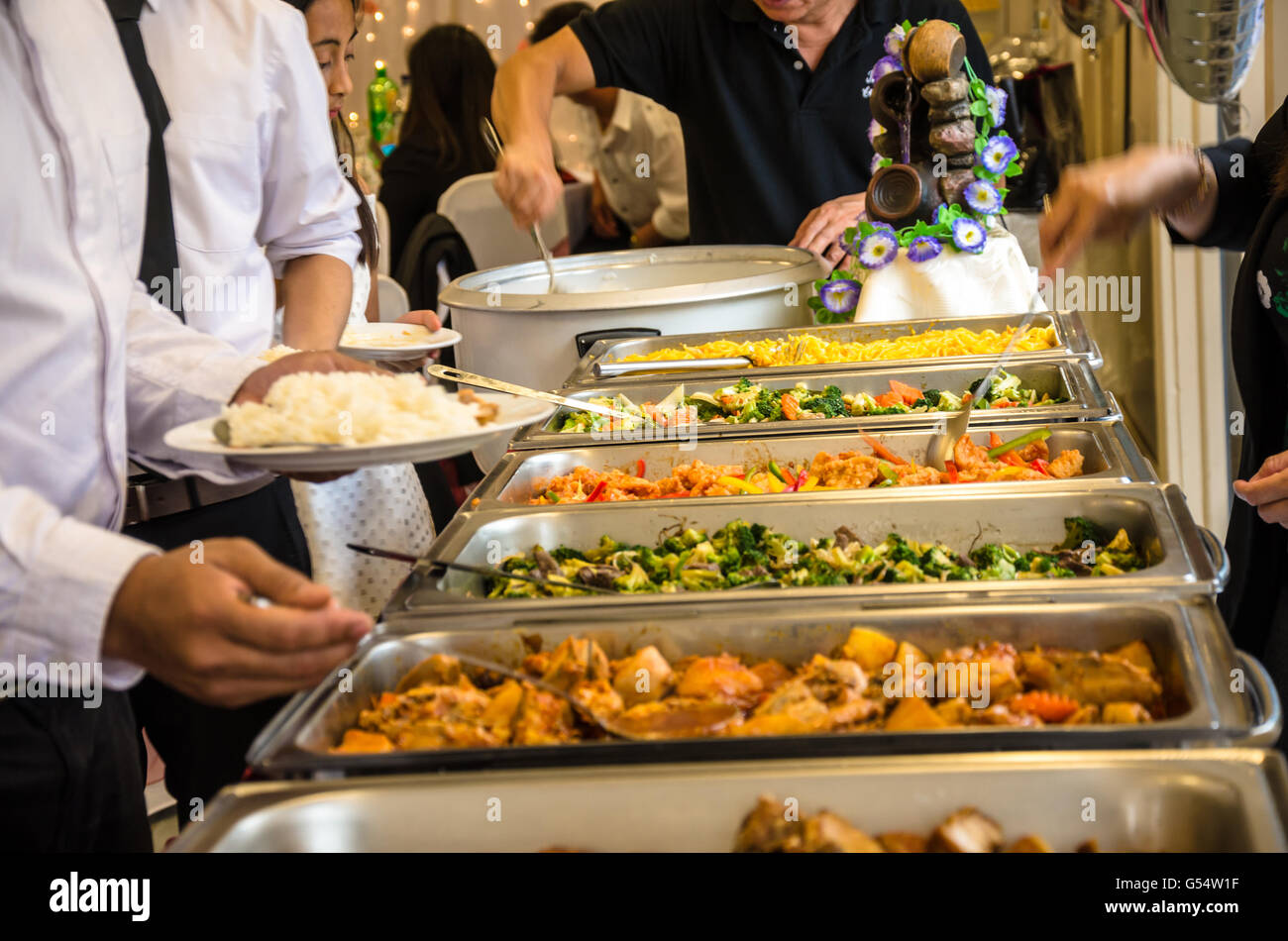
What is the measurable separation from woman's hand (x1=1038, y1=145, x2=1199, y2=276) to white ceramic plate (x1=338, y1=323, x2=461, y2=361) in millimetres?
1009

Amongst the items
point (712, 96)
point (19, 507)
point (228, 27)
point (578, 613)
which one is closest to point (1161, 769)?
point (578, 613)

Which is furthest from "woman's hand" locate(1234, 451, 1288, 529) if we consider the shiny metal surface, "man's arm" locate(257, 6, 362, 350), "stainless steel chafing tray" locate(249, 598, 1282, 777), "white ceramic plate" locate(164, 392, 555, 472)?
"man's arm" locate(257, 6, 362, 350)

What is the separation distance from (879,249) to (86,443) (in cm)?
164

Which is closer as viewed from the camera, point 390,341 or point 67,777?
point 67,777

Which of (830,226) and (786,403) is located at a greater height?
(830,226)

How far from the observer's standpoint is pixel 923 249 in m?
2.32

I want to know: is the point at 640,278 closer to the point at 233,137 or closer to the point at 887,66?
the point at 887,66

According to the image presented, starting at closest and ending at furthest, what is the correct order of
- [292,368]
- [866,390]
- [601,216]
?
[292,368] < [866,390] < [601,216]

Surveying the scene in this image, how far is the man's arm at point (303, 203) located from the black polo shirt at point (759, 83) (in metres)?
1.34

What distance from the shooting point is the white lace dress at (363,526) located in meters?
1.88

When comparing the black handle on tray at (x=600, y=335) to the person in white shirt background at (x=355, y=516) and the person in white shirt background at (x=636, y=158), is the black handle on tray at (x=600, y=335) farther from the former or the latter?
the person in white shirt background at (x=636, y=158)

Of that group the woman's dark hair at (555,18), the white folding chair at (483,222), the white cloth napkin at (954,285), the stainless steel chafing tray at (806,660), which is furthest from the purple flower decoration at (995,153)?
the woman's dark hair at (555,18)

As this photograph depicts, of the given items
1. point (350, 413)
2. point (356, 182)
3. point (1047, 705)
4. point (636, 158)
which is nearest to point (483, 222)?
point (636, 158)

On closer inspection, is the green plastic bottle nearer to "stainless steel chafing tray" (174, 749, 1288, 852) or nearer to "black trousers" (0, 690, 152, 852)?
"black trousers" (0, 690, 152, 852)
